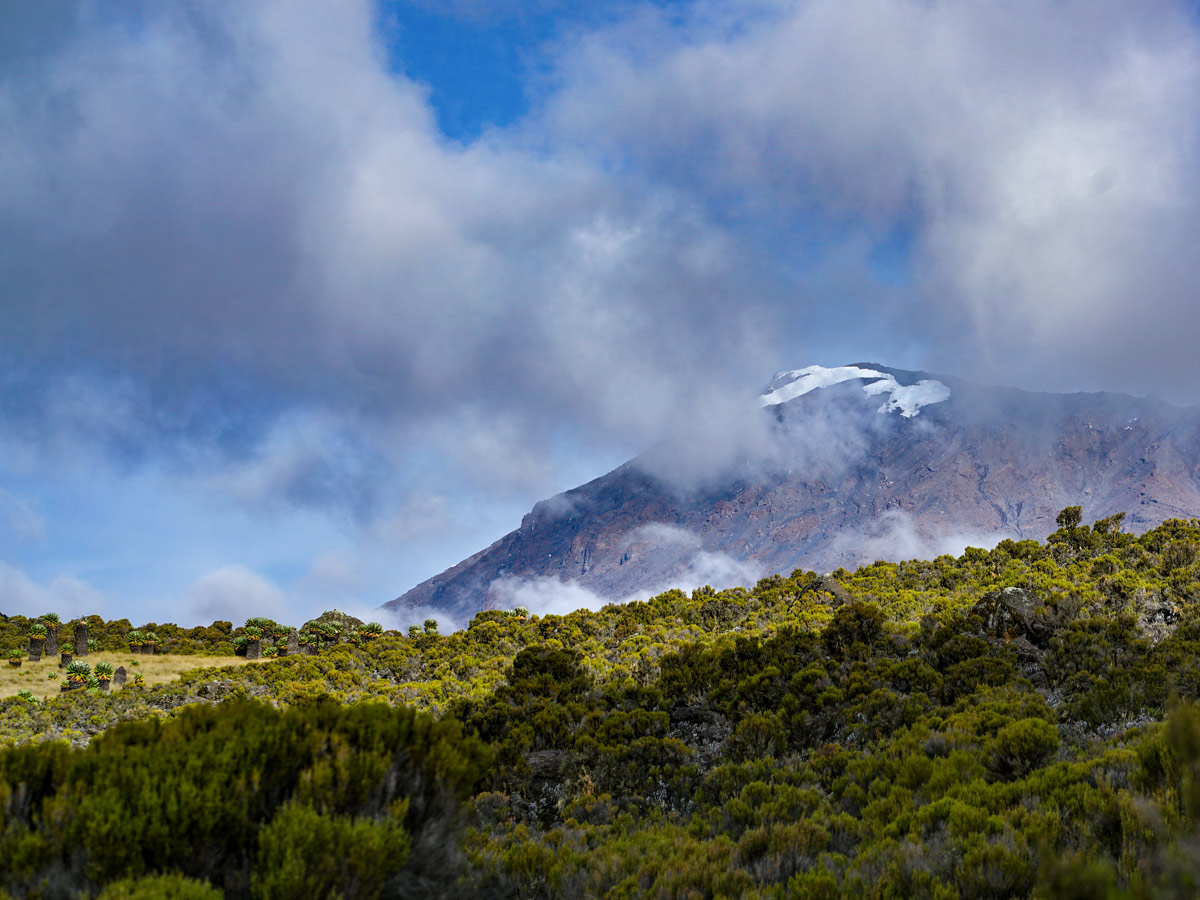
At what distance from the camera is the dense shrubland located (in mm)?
4121

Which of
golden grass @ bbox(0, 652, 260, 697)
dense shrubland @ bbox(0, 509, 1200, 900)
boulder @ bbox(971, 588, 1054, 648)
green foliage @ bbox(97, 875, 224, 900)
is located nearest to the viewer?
green foliage @ bbox(97, 875, 224, 900)

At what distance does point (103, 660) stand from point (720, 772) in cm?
3544

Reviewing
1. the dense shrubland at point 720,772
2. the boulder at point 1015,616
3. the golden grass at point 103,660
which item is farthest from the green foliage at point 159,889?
the golden grass at point 103,660

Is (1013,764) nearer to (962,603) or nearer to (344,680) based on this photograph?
(962,603)

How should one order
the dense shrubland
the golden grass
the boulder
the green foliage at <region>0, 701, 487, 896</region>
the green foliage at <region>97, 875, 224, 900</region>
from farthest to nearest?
1. the golden grass
2. the boulder
3. the dense shrubland
4. the green foliage at <region>0, 701, 487, 896</region>
5. the green foliage at <region>97, 875, 224, 900</region>

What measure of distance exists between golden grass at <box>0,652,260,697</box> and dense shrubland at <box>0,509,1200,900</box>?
1003 cm

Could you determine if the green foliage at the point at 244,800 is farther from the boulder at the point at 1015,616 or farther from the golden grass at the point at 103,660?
the golden grass at the point at 103,660

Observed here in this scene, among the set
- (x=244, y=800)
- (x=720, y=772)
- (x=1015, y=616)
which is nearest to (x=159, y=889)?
(x=244, y=800)

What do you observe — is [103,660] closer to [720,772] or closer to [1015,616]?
[720,772]

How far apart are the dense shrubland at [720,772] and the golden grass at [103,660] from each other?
32.9 ft

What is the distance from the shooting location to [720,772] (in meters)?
9.37

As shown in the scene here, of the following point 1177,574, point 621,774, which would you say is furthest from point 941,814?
point 1177,574

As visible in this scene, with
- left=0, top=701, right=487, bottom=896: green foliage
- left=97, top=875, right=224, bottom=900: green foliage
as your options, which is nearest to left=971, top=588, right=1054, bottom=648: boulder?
left=0, top=701, right=487, bottom=896: green foliage

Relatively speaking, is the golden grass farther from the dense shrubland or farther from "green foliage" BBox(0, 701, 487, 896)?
"green foliage" BBox(0, 701, 487, 896)
